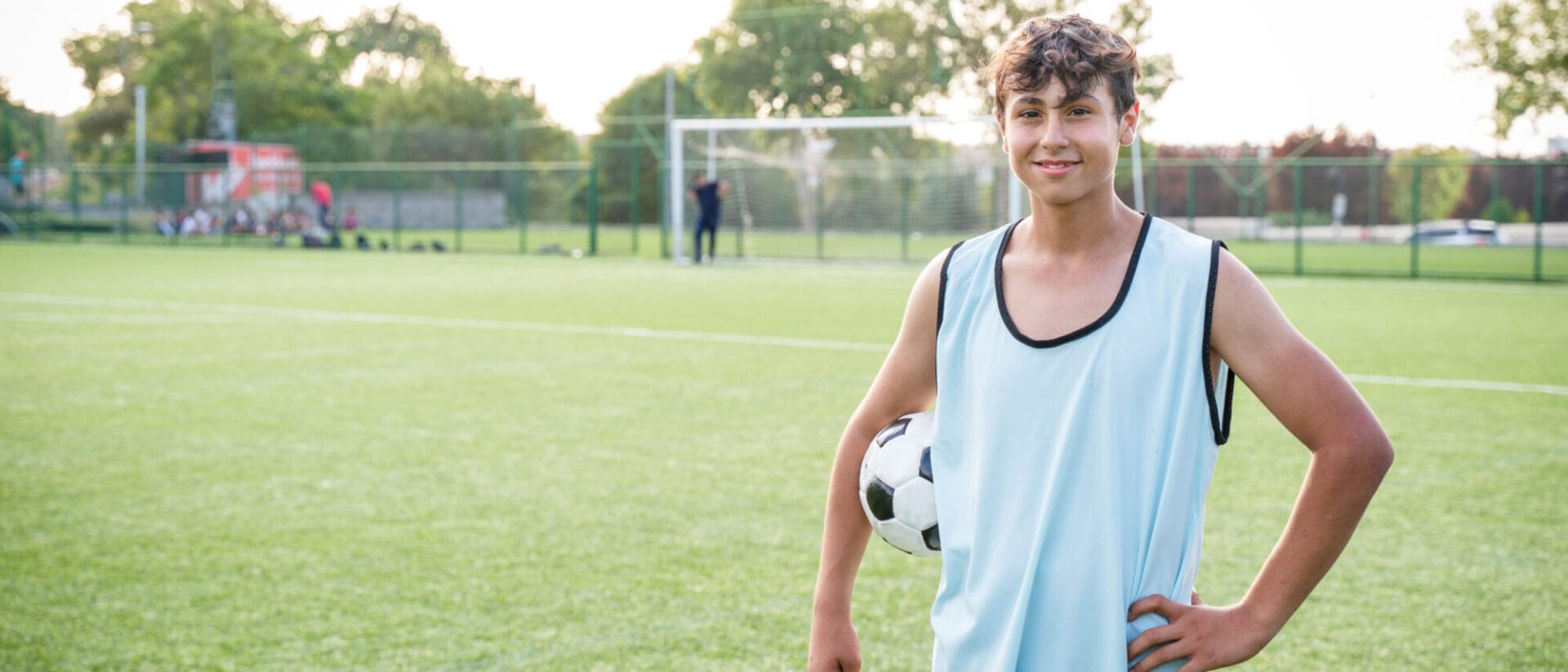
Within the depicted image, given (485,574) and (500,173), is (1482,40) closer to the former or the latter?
(500,173)

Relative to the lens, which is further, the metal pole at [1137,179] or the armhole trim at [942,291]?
the metal pole at [1137,179]

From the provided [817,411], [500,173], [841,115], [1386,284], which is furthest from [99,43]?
[817,411]

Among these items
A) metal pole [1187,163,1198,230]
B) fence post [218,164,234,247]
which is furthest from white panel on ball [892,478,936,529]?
fence post [218,164,234,247]

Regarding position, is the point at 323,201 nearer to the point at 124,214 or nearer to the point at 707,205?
the point at 124,214

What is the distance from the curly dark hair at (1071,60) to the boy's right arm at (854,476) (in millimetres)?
305

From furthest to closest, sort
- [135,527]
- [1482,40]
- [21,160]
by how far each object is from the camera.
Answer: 1. [21,160]
2. [1482,40]
3. [135,527]

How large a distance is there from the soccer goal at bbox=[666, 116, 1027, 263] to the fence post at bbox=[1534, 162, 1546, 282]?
9.07 m

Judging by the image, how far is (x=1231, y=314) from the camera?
67.9 inches

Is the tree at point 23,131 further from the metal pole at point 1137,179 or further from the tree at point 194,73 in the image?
the metal pole at point 1137,179

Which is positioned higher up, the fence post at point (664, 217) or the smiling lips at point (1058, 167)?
the fence post at point (664, 217)

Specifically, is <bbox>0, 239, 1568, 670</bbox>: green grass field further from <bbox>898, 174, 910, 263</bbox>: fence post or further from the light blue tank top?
<bbox>898, 174, 910, 263</bbox>: fence post

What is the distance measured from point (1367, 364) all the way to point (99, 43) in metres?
61.9

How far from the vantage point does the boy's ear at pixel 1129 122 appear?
6.07ft

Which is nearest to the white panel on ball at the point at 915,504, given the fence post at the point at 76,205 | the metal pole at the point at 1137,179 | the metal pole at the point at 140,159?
the metal pole at the point at 1137,179
